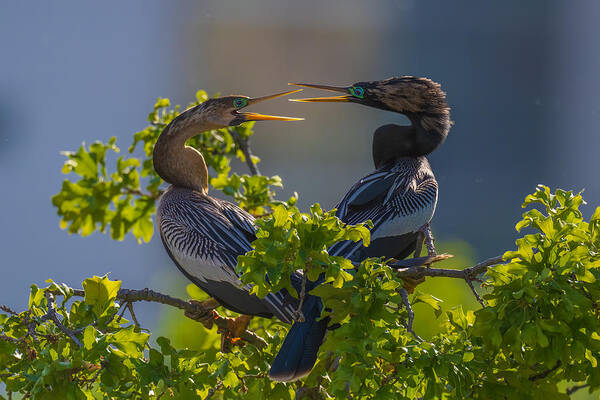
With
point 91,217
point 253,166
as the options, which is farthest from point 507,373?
point 91,217

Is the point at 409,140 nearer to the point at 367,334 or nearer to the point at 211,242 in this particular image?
the point at 211,242

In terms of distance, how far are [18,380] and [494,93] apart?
38.6 feet

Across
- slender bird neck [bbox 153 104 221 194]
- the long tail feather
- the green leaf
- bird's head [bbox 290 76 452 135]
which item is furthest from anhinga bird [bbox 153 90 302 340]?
the green leaf

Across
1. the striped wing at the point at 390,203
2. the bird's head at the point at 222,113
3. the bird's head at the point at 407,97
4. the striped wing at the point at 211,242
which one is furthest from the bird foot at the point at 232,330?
the bird's head at the point at 407,97

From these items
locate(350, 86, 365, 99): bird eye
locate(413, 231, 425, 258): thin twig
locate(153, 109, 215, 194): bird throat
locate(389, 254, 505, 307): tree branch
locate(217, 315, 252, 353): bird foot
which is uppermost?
locate(350, 86, 365, 99): bird eye

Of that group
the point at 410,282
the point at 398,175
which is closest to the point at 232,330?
the point at 410,282

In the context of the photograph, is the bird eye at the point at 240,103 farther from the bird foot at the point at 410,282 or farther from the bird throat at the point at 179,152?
the bird foot at the point at 410,282

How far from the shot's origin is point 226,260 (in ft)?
8.55

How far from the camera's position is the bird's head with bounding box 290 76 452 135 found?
2984mm

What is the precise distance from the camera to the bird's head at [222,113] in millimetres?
3014

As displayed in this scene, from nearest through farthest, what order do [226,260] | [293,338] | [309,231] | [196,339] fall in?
[309,231], [293,338], [226,260], [196,339]

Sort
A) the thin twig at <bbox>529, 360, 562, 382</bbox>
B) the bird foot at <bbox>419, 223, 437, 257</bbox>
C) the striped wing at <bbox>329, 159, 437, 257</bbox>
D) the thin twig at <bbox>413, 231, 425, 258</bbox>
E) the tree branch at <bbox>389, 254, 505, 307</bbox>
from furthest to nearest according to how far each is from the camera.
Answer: the thin twig at <bbox>413, 231, 425, 258</bbox>
the striped wing at <bbox>329, 159, 437, 257</bbox>
the bird foot at <bbox>419, 223, 437, 257</bbox>
the tree branch at <bbox>389, 254, 505, 307</bbox>
the thin twig at <bbox>529, 360, 562, 382</bbox>

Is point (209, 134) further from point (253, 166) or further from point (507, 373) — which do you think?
point (507, 373)

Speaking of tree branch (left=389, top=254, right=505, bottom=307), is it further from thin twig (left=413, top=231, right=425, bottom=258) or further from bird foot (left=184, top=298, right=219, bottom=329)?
bird foot (left=184, top=298, right=219, bottom=329)
